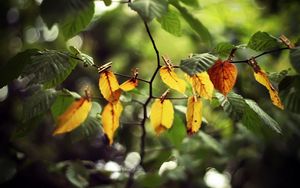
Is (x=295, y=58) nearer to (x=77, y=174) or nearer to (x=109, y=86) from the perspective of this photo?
(x=109, y=86)

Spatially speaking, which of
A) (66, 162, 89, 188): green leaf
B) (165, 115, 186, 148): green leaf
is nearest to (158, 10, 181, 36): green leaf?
(165, 115, 186, 148): green leaf

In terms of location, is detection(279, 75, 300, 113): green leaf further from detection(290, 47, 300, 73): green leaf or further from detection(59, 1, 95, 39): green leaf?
detection(59, 1, 95, 39): green leaf

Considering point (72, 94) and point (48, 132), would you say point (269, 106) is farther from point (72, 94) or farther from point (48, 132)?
point (48, 132)

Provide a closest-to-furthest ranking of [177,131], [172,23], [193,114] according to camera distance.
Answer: [193,114], [172,23], [177,131]

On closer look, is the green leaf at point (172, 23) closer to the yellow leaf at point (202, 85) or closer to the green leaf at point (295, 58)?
the yellow leaf at point (202, 85)

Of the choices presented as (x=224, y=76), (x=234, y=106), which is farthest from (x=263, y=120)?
(x=224, y=76)

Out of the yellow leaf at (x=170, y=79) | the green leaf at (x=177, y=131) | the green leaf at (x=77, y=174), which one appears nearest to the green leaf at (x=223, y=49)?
the yellow leaf at (x=170, y=79)

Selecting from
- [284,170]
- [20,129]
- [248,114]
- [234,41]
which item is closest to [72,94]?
[20,129]
